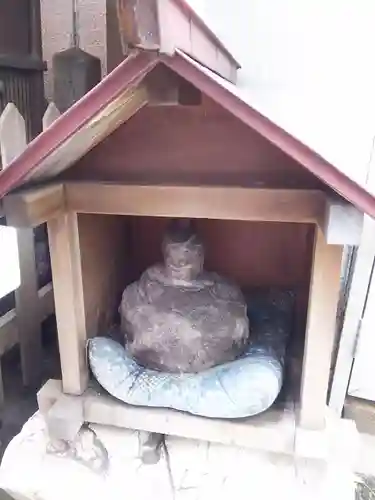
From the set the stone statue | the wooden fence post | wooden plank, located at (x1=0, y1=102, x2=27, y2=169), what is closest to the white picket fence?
the wooden fence post

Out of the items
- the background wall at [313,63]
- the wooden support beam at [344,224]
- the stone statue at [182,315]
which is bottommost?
the stone statue at [182,315]

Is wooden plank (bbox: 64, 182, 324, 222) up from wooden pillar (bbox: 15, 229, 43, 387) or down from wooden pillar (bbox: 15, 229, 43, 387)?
up

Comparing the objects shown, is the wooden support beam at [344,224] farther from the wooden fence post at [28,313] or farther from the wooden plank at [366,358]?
the wooden fence post at [28,313]

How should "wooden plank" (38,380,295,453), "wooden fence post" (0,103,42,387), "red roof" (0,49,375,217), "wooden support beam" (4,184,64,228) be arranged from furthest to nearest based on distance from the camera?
"wooden fence post" (0,103,42,387), "wooden plank" (38,380,295,453), "wooden support beam" (4,184,64,228), "red roof" (0,49,375,217)

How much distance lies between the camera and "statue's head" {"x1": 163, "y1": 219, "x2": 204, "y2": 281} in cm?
73

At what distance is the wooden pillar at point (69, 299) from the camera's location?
27.6 inches

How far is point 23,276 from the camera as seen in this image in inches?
44.0

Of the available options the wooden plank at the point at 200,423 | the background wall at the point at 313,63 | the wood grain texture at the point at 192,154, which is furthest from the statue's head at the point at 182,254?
the background wall at the point at 313,63

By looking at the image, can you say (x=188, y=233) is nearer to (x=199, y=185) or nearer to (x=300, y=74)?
(x=199, y=185)

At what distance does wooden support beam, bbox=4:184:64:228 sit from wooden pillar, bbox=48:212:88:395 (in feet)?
0.20

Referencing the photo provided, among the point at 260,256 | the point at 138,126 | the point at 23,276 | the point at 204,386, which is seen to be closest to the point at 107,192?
the point at 138,126

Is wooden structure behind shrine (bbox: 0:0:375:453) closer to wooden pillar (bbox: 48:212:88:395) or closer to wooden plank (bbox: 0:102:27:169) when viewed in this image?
wooden pillar (bbox: 48:212:88:395)

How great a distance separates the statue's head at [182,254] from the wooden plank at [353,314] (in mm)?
383

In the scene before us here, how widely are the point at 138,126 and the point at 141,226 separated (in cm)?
35
